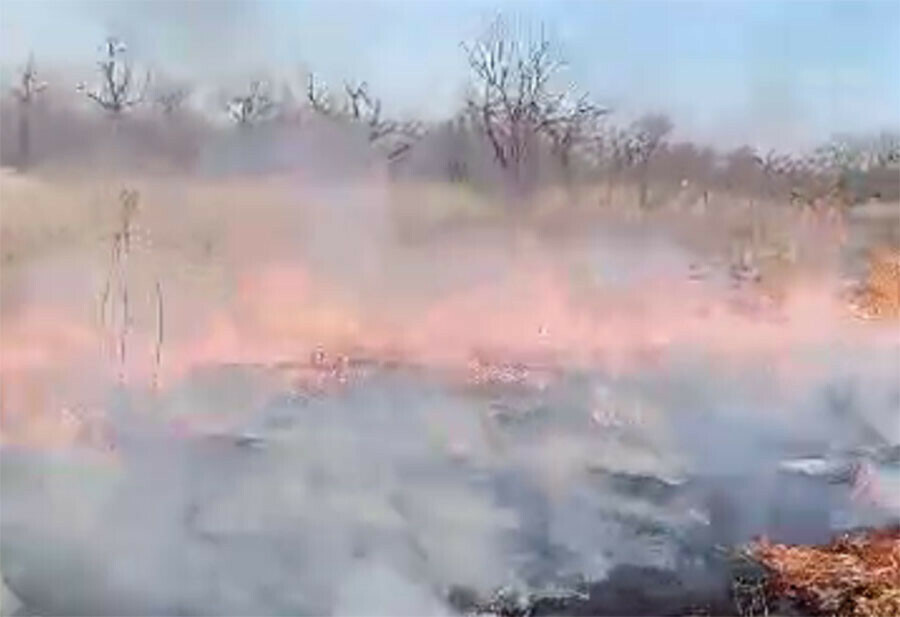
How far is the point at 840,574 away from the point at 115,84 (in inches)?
38.4

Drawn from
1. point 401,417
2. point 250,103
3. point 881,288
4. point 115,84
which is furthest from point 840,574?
point 115,84

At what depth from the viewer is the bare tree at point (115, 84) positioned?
145 centimetres

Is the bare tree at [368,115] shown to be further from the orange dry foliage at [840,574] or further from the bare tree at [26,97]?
the orange dry foliage at [840,574]

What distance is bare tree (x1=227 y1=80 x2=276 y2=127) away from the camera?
58.0 inches

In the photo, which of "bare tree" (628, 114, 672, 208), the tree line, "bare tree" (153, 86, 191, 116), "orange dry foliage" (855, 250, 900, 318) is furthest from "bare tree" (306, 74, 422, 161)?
"orange dry foliage" (855, 250, 900, 318)

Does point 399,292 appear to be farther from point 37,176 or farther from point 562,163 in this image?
point 37,176

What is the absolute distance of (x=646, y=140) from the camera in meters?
1.51

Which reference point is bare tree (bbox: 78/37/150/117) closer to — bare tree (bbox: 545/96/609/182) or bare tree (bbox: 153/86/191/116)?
bare tree (bbox: 153/86/191/116)

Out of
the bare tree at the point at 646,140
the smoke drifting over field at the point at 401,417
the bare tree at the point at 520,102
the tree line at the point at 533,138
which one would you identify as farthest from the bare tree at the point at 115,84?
the bare tree at the point at 646,140

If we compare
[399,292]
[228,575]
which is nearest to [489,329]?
[399,292]

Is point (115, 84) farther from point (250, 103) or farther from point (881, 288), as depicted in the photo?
point (881, 288)

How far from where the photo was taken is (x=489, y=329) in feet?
4.91

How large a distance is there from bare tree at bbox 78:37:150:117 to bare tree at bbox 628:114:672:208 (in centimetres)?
54

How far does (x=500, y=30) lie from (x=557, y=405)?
42 cm
